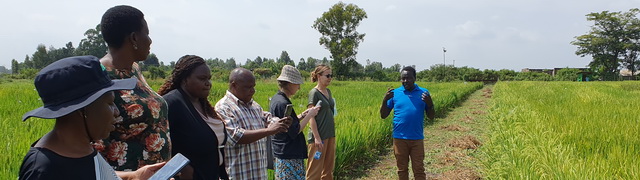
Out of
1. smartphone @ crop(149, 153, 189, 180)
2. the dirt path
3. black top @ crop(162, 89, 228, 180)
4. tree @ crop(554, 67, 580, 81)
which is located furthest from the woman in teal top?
tree @ crop(554, 67, 580, 81)

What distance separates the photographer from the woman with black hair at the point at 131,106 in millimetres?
1424

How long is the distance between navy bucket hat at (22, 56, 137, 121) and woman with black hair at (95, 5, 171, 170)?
0.30 m

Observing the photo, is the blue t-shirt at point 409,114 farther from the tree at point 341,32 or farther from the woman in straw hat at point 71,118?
the tree at point 341,32

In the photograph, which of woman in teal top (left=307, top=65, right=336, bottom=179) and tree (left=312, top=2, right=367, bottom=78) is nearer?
woman in teal top (left=307, top=65, right=336, bottom=179)

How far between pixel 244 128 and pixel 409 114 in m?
1.92

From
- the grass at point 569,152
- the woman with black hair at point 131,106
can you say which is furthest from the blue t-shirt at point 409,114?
the woman with black hair at point 131,106

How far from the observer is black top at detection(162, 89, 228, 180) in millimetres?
1798

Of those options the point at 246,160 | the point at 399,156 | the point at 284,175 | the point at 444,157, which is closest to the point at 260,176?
the point at 246,160

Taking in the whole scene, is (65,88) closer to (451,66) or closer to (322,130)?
(322,130)

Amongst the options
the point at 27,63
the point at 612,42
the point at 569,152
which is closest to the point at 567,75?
the point at 612,42

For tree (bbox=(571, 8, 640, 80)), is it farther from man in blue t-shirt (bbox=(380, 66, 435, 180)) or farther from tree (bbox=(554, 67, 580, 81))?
man in blue t-shirt (bbox=(380, 66, 435, 180))

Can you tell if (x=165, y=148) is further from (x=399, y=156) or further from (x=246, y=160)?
(x=399, y=156)

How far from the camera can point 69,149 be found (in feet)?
3.49

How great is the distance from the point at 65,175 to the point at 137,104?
467 mm
